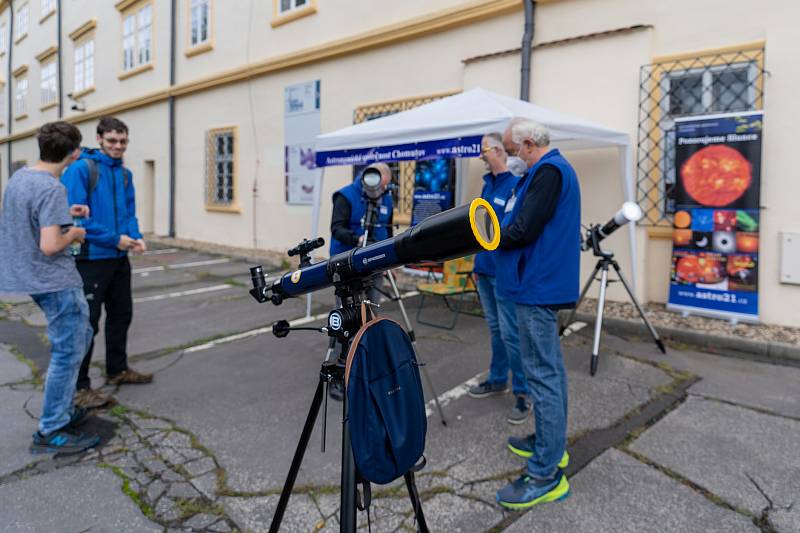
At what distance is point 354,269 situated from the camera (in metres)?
1.52

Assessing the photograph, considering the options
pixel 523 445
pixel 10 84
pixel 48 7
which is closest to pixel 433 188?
pixel 523 445

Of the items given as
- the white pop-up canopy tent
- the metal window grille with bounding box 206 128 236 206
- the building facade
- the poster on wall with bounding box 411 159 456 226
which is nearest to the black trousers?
the white pop-up canopy tent

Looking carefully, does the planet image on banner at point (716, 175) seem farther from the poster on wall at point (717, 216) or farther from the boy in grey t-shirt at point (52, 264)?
the boy in grey t-shirt at point (52, 264)

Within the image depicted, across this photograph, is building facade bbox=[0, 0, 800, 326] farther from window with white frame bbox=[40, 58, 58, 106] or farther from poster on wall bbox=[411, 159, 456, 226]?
window with white frame bbox=[40, 58, 58, 106]

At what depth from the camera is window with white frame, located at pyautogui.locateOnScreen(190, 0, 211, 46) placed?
12922 millimetres

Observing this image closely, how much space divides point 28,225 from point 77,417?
3.99ft

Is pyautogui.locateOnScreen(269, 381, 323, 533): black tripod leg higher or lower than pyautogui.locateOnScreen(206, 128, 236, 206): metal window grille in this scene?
lower

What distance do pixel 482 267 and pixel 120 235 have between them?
2.59 meters

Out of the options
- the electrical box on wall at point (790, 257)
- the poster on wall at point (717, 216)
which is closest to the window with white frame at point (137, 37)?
the poster on wall at point (717, 216)

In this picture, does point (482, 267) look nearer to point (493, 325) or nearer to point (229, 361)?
point (493, 325)

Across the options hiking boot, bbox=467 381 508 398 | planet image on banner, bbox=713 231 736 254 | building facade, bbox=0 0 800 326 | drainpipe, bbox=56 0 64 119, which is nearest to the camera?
hiking boot, bbox=467 381 508 398

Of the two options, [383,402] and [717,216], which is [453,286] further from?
[383,402]

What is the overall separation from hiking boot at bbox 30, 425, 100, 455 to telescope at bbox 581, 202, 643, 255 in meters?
3.92

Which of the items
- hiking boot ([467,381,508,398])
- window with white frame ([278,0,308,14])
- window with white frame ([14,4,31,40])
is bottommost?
hiking boot ([467,381,508,398])
